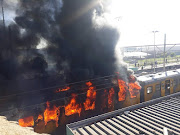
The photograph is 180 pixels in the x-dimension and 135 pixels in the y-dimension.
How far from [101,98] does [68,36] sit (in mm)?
5855

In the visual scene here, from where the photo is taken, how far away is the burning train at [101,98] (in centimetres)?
832

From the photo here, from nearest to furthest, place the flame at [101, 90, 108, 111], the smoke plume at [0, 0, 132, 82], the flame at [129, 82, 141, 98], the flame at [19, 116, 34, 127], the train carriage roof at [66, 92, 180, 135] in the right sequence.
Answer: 1. the train carriage roof at [66, 92, 180, 135]
2. the flame at [19, 116, 34, 127]
3. the flame at [101, 90, 108, 111]
4. the flame at [129, 82, 141, 98]
5. the smoke plume at [0, 0, 132, 82]

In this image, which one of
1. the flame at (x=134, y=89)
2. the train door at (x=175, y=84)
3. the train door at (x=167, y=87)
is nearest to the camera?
the flame at (x=134, y=89)

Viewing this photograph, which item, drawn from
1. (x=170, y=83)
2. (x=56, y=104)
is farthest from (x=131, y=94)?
(x=56, y=104)

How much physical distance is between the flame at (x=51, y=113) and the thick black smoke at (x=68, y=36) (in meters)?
3.03

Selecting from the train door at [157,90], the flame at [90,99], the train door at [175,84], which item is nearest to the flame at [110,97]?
the flame at [90,99]

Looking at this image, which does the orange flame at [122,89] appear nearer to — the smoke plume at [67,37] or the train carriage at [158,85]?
the train carriage at [158,85]

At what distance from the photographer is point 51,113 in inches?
326

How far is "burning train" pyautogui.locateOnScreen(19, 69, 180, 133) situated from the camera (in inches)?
328

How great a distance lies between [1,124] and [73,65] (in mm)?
7015

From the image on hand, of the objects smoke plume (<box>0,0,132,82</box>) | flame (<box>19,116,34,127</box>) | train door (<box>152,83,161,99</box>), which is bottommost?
flame (<box>19,116,34,127</box>)

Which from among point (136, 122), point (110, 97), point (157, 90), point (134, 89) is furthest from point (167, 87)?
point (136, 122)

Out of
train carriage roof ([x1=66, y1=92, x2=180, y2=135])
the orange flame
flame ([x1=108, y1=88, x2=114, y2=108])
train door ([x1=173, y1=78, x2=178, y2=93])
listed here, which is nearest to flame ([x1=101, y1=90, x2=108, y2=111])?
flame ([x1=108, y1=88, x2=114, y2=108])

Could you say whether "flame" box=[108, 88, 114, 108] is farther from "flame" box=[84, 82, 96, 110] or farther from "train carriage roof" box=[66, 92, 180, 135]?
"train carriage roof" box=[66, 92, 180, 135]
